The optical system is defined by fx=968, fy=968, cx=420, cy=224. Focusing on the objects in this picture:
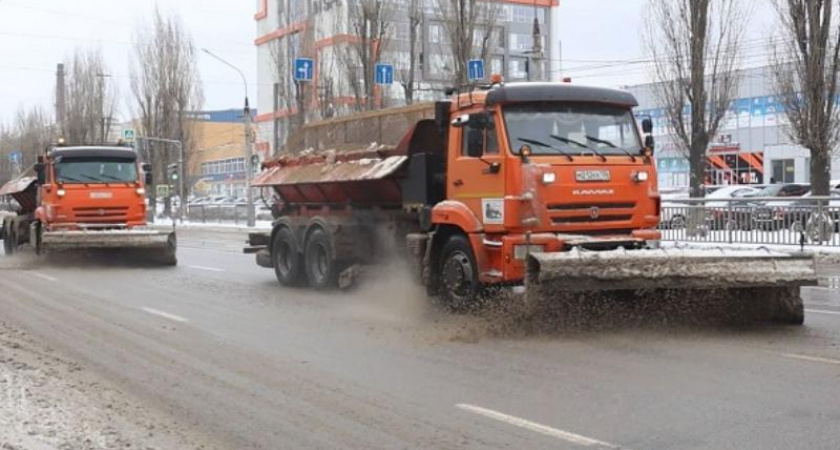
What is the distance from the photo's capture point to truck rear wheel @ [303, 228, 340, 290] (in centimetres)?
1493

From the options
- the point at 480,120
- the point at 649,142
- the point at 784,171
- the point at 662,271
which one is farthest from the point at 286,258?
the point at 784,171

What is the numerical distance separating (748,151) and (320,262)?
4777 centimetres

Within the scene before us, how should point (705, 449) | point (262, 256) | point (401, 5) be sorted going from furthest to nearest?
point (401, 5)
point (262, 256)
point (705, 449)

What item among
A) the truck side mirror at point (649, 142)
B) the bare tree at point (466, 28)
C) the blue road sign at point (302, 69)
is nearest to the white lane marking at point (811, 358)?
the truck side mirror at point (649, 142)

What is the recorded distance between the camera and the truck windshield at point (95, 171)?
21.4 m

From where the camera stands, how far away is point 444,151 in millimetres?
12609

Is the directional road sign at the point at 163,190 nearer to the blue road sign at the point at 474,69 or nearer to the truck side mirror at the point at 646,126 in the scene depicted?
the blue road sign at the point at 474,69

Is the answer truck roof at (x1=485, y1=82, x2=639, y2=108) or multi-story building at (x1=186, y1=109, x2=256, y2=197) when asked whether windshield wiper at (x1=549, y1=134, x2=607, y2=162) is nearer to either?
truck roof at (x1=485, y1=82, x2=639, y2=108)

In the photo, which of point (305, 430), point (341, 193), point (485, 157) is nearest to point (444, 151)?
point (485, 157)

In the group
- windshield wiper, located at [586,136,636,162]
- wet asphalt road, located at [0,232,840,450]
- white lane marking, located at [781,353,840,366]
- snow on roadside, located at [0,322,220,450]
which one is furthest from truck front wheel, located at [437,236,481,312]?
snow on roadside, located at [0,322,220,450]

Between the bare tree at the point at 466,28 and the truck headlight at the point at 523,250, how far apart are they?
24.8m

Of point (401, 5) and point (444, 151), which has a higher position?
point (401, 5)

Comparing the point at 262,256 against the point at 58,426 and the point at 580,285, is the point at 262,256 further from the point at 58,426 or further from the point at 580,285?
the point at 58,426

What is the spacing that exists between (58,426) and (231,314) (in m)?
5.86
